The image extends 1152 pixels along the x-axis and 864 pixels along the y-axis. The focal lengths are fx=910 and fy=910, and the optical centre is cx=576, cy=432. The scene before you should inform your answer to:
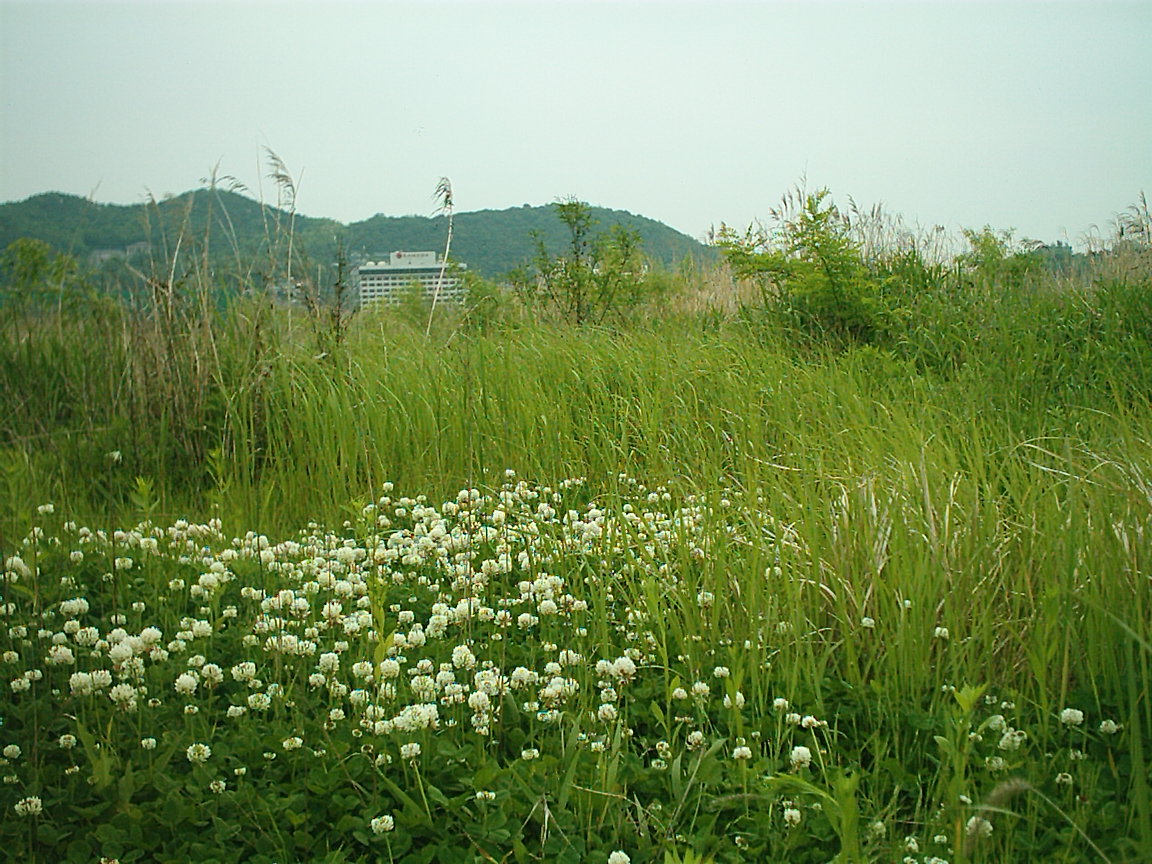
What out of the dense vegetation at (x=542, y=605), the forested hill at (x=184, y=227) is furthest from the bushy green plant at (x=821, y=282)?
the forested hill at (x=184, y=227)

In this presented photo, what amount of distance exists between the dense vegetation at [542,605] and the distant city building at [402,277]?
1.66 meters

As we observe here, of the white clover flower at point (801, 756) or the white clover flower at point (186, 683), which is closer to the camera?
the white clover flower at point (801, 756)

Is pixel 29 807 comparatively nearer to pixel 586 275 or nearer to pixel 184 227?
pixel 184 227

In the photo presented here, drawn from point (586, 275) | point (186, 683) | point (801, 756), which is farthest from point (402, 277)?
point (801, 756)

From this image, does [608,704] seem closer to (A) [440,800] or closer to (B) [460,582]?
(A) [440,800]

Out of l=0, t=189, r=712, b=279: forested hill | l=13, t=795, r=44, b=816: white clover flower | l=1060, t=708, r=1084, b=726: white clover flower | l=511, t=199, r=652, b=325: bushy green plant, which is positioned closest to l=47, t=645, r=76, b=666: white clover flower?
l=13, t=795, r=44, b=816: white clover flower

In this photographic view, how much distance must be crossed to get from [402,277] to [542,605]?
308 inches

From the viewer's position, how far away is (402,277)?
998 cm

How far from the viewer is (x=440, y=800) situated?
2.01m

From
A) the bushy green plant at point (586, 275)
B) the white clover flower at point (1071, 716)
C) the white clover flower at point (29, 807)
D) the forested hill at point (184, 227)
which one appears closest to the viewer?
the white clover flower at point (29, 807)

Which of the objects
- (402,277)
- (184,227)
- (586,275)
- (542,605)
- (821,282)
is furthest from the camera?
(402,277)

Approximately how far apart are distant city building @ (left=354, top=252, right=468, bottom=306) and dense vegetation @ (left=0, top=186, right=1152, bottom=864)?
5.43 ft

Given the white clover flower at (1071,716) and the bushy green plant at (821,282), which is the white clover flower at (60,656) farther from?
the bushy green plant at (821,282)

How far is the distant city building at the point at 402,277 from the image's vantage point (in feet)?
24.7
